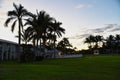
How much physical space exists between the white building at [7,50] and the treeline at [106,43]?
96.7 meters

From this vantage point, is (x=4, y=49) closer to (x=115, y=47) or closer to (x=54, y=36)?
(x=54, y=36)

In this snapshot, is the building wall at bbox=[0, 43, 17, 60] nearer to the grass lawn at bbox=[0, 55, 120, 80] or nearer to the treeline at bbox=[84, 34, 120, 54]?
the grass lawn at bbox=[0, 55, 120, 80]

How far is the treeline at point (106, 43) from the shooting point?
155150 mm

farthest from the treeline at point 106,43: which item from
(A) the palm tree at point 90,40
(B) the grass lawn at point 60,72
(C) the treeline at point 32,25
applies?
(B) the grass lawn at point 60,72

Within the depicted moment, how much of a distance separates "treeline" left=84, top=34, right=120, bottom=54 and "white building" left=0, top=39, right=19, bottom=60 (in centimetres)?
9668

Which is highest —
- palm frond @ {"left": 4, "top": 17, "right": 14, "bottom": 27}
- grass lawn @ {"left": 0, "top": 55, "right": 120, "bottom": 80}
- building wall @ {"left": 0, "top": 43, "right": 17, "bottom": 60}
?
palm frond @ {"left": 4, "top": 17, "right": 14, "bottom": 27}

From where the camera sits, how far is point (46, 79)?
15727 mm

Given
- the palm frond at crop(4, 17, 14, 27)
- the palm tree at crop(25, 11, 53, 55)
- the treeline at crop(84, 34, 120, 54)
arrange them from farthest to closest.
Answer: the treeline at crop(84, 34, 120, 54) < the palm tree at crop(25, 11, 53, 55) < the palm frond at crop(4, 17, 14, 27)

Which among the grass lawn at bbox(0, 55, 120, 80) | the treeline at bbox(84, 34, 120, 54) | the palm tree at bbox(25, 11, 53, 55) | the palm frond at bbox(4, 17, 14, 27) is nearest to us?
the grass lawn at bbox(0, 55, 120, 80)

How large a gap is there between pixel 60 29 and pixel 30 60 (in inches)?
1220

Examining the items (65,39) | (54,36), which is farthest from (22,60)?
(65,39)

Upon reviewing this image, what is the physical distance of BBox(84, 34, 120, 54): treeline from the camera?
155m

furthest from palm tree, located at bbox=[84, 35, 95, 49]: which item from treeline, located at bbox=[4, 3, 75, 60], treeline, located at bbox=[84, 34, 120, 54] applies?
treeline, located at bbox=[4, 3, 75, 60]

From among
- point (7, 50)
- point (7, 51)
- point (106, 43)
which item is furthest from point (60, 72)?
point (106, 43)
